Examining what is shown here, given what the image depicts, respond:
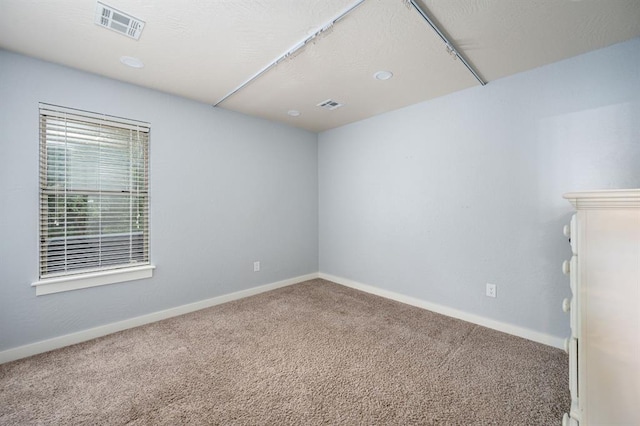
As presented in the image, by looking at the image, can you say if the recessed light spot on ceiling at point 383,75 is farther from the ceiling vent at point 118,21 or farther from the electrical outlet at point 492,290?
the electrical outlet at point 492,290

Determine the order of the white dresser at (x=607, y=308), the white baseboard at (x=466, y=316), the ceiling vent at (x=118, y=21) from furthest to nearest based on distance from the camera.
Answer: the white baseboard at (x=466, y=316), the ceiling vent at (x=118, y=21), the white dresser at (x=607, y=308)

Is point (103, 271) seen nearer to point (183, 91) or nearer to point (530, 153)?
point (183, 91)

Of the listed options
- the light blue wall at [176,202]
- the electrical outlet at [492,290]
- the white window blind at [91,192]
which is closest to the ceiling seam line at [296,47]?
the light blue wall at [176,202]

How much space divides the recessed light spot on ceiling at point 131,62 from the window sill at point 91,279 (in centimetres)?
190

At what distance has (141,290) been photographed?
8.98 ft

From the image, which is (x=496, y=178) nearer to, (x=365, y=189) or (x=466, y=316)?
(x=466, y=316)

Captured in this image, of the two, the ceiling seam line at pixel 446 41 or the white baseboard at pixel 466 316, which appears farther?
the white baseboard at pixel 466 316

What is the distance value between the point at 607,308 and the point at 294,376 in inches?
70.5

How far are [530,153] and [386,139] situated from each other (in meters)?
1.57

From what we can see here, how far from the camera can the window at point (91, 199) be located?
2281mm

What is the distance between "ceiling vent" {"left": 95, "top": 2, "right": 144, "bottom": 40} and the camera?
1.67 meters

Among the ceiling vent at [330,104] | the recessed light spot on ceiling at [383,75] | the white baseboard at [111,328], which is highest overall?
the ceiling vent at [330,104]

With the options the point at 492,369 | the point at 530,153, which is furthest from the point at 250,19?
the point at 492,369

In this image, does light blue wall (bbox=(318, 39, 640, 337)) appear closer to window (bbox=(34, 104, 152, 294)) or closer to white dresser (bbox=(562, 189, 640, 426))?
white dresser (bbox=(562, 189, 640, 426))
